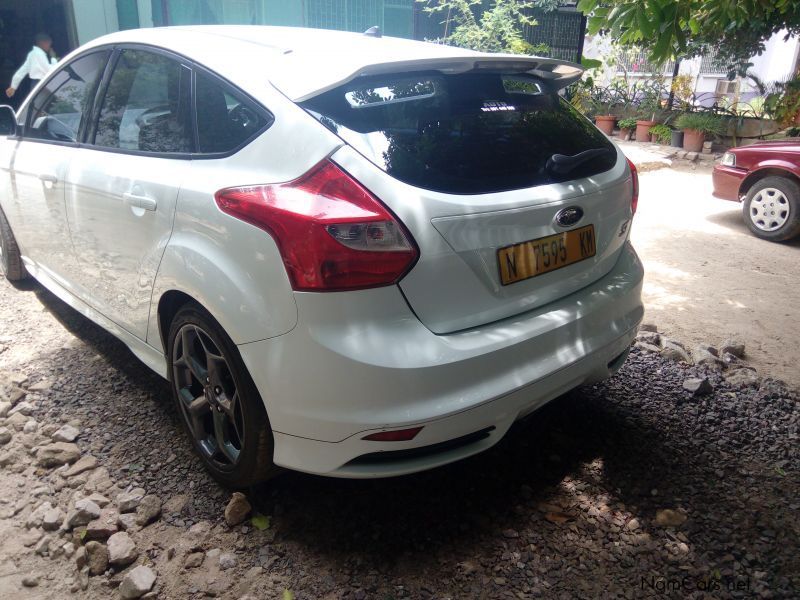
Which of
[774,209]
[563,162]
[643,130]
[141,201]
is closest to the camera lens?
[563,162]

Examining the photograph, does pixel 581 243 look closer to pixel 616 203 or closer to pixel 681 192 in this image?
pixel 616 203

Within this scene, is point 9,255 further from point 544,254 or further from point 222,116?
point 544,254

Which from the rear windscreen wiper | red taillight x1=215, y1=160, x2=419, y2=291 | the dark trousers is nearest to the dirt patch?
the rear windscreen wiper

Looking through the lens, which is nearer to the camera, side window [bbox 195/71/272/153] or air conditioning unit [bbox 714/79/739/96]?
side window [bbox 195/71/272/153]

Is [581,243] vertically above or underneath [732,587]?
above

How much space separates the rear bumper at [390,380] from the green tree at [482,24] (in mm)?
9663

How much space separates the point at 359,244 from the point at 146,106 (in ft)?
4.87

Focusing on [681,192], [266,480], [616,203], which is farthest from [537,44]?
[266,480]

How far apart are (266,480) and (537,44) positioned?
478 inches

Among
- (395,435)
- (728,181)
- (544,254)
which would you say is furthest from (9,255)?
(728,181)

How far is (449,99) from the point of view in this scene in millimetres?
2156

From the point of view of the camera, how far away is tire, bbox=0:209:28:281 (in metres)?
4.25

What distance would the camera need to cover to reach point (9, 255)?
4.32m

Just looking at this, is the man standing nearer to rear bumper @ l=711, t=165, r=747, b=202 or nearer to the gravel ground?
the gravel ground
